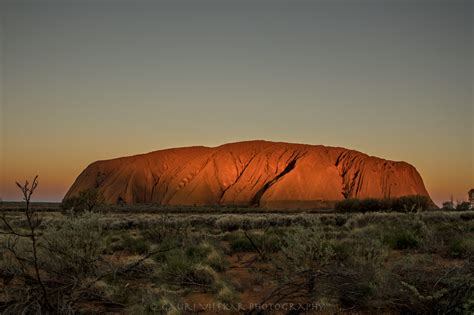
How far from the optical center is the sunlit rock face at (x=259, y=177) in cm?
6044

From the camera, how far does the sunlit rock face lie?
198 ft

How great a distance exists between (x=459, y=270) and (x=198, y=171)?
6625 centimetres

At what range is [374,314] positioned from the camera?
512cm

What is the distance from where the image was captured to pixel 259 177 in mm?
65688

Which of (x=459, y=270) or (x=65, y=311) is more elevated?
(x=459, y=270)

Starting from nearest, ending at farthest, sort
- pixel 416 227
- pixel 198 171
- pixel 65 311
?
pixel 65 311, pixel 416 227, pixel 198 171

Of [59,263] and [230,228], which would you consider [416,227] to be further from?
[59,263]

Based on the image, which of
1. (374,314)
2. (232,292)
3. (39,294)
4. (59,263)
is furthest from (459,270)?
(59,263)

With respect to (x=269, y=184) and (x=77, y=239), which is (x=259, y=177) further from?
(x=77, y=239)

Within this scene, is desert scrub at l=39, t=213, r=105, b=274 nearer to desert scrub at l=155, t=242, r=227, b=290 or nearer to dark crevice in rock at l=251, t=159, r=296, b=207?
desert scrub at l=155, t=242, r=227, b=290

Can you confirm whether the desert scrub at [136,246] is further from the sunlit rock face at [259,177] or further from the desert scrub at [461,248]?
the sunlit rock face at [259,177]

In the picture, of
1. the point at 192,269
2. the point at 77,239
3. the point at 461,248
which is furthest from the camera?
the point at 461,248

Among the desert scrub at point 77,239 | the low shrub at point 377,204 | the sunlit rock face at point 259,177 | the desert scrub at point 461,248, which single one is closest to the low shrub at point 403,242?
the desert scrub at point 461,248

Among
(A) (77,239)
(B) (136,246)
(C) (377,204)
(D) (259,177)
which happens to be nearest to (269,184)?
(D) (259,177)
